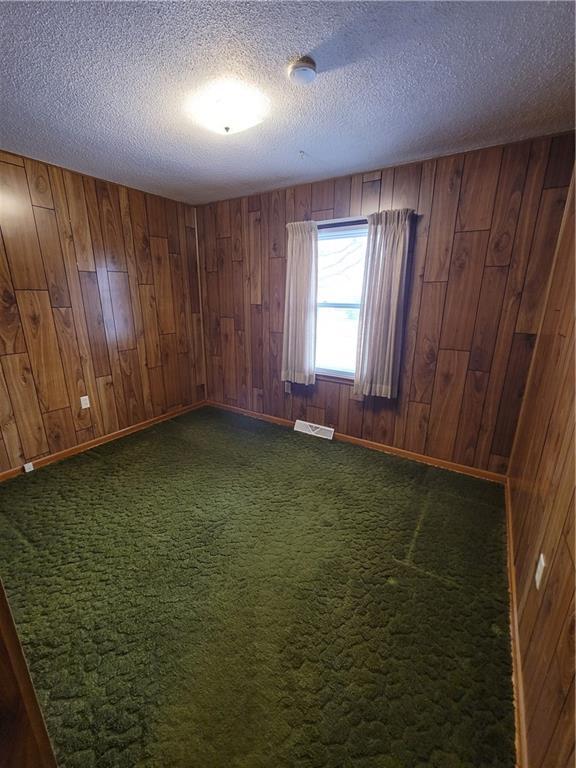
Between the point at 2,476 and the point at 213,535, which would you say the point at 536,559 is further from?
the point at 2,476

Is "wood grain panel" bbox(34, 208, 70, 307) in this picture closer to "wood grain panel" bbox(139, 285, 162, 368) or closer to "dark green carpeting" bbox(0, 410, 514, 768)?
"wood grain panel" bbox(139, 285, 162, 368)

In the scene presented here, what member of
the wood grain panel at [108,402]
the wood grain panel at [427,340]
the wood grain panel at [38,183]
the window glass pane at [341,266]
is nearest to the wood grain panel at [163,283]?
the wood grain panel at [108,402]

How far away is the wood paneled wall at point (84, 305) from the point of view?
2.42m

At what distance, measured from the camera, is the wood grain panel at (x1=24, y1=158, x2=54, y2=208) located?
7.77ft

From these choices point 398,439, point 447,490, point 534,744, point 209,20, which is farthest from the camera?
point 398,439

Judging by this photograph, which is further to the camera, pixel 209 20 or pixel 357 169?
pixel 357 169

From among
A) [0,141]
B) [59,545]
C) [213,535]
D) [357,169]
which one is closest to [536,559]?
[213,535]

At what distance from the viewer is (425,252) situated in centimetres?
244

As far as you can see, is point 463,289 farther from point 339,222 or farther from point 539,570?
point 539,570

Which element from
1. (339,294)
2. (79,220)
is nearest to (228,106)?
(339,294)

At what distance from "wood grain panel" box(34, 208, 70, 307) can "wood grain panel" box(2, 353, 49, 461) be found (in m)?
0.54

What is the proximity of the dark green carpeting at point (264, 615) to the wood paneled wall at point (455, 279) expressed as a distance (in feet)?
1.52

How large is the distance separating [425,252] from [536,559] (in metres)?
2.04

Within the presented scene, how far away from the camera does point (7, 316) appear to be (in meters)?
2.38
